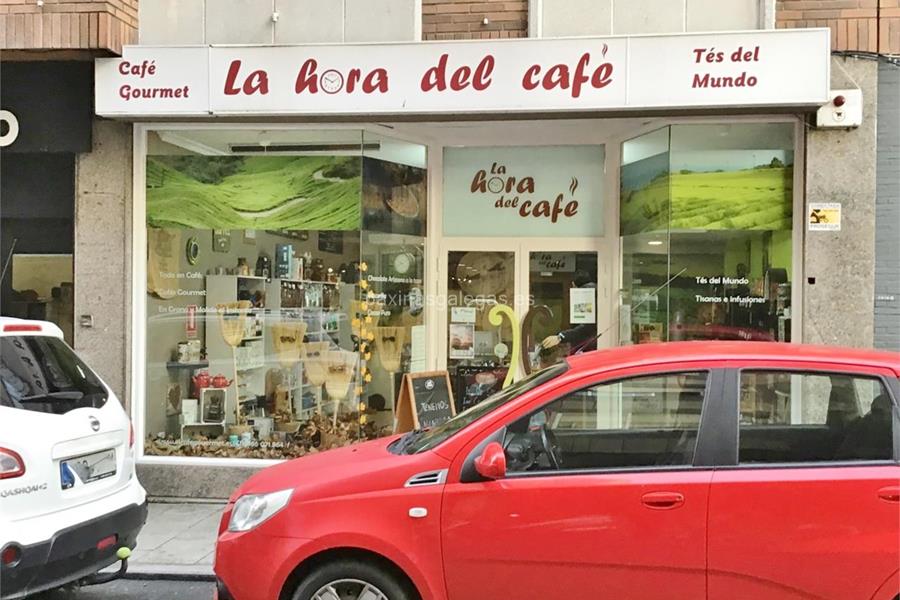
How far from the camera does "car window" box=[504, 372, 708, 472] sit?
3664mm

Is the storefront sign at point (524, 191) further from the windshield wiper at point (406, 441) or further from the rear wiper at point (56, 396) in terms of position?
the rear wiper at point (56, 396)

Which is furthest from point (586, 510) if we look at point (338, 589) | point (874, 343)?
point (874, 343)

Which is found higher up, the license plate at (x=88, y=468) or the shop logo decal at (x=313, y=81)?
the shop logo decal at (x=313, y=81)

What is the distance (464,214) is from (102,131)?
3.84 m

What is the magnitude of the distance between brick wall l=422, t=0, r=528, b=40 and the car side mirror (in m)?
5.01

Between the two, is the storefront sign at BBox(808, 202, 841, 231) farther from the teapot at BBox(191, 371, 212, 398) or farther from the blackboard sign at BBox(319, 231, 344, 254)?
the teapot at BBox(191, 371, 212, 398)

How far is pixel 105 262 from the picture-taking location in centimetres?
766

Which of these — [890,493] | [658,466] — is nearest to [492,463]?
[658,466]

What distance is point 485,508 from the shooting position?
3549 mm

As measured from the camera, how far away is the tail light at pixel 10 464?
400 cm

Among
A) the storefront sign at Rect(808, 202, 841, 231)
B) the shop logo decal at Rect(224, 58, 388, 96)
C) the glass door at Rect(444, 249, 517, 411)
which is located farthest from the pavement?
the storefront sign at Rect(808, 202, 841, 231)

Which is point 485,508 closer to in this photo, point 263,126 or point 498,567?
point 498,567

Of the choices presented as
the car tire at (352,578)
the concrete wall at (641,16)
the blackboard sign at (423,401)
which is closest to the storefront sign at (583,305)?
the blackboard sign at (423,401)

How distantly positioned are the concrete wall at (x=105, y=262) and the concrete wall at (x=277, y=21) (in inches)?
52.4
